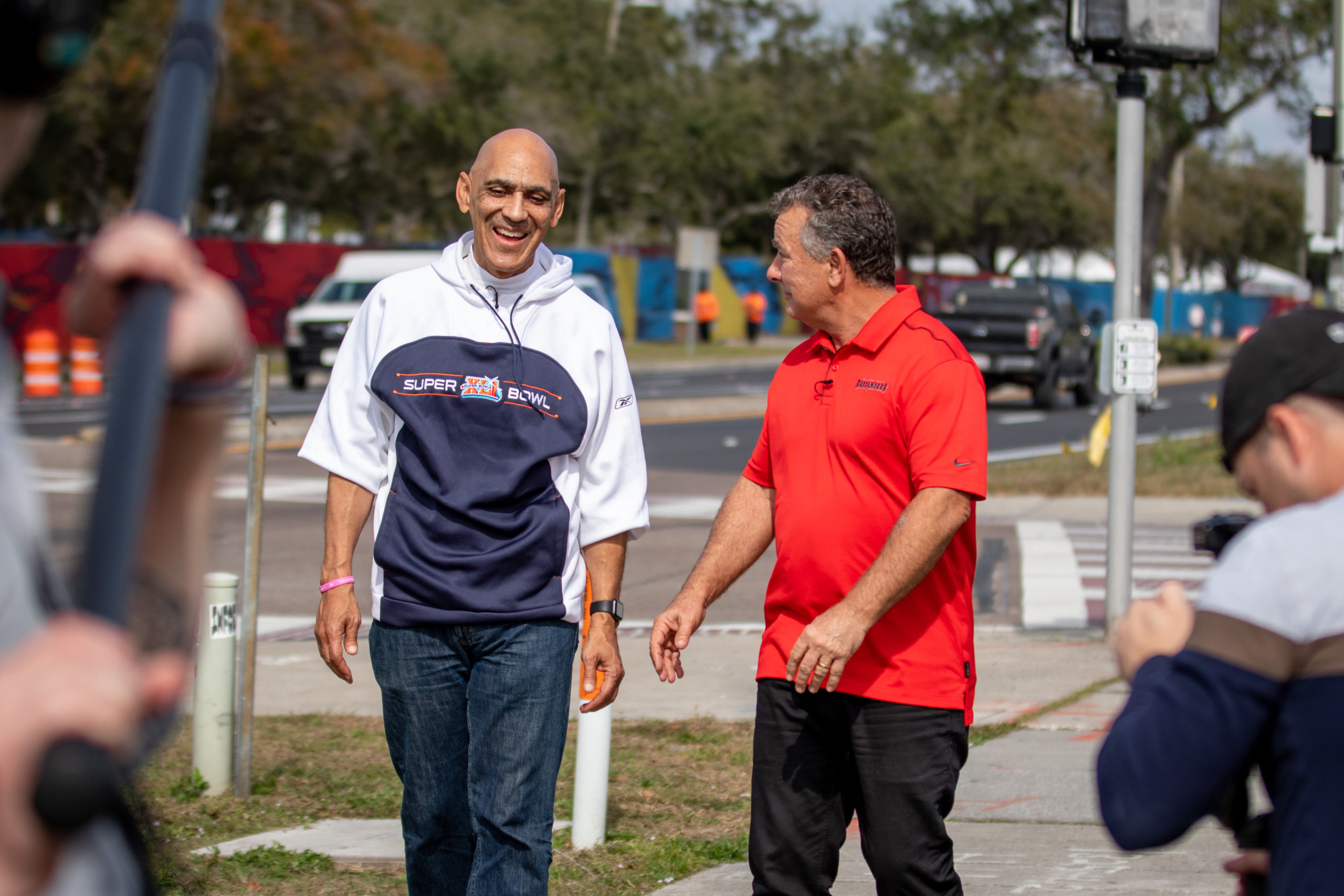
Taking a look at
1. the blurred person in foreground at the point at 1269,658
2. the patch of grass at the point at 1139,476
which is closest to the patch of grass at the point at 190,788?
the blurred person in foreground at the point at 1269,658

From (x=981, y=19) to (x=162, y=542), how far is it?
3520 centimetres

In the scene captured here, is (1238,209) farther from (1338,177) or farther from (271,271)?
(1338,177)

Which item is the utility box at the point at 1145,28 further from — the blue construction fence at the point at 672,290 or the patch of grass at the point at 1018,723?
the blue construction fence at the point at 672,290

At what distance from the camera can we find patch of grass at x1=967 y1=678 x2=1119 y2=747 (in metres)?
6.90

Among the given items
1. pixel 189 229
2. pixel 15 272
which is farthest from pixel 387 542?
pixel 15 272

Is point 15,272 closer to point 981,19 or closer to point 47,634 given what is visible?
point 981,19

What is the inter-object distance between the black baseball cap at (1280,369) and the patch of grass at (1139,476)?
13689 millimetres

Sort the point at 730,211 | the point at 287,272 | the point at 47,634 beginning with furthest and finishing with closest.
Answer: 1. the point at 730,211
2. the point at 287,272
3. the point at 47,634

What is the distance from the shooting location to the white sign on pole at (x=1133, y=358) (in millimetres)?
8609

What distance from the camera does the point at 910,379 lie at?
3.71m

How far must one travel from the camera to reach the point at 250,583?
563 cm

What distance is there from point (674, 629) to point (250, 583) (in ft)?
7.29

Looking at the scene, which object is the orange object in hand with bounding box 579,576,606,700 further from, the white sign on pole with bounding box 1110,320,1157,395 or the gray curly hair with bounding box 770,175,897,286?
the white sign on pole with bounding box 1110,320,1157,395

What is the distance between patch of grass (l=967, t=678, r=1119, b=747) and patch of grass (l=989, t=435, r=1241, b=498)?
789cm
